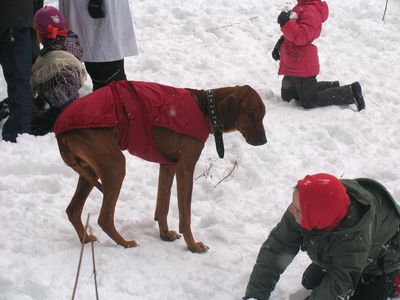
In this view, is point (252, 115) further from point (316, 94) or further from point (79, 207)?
point (316, 94)

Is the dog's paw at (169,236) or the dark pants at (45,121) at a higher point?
the dark pants at (45,121)

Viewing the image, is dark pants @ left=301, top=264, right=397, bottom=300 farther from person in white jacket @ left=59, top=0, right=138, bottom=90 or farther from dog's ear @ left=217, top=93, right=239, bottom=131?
person in white jacket @ left=59, top=0, right=138, bottom=90

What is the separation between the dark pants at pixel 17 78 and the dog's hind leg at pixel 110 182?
190 cm

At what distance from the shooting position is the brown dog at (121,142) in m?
3.41

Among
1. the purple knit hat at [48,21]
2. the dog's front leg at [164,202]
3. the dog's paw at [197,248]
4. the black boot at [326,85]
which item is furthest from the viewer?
the black boot at [326,85]

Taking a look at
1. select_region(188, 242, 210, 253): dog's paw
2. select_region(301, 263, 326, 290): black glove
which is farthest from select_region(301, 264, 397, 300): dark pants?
select_region(188, 242, 210, 253): dog's paw

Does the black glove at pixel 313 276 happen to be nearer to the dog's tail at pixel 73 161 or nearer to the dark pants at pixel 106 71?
the dog's tail at pixel 73 161

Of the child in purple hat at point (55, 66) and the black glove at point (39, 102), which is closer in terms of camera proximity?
the child in purple hat at point (55, 66)

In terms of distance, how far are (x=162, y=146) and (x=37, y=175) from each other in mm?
1440

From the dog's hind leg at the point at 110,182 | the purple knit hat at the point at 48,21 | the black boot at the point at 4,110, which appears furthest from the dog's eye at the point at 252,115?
the black boot at the point at 4,110

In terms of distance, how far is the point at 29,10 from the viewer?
16.3 feet

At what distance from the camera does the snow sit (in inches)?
132

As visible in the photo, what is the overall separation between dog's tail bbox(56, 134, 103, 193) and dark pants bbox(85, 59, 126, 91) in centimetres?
225

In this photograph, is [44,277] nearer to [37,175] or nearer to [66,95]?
[37,175]
